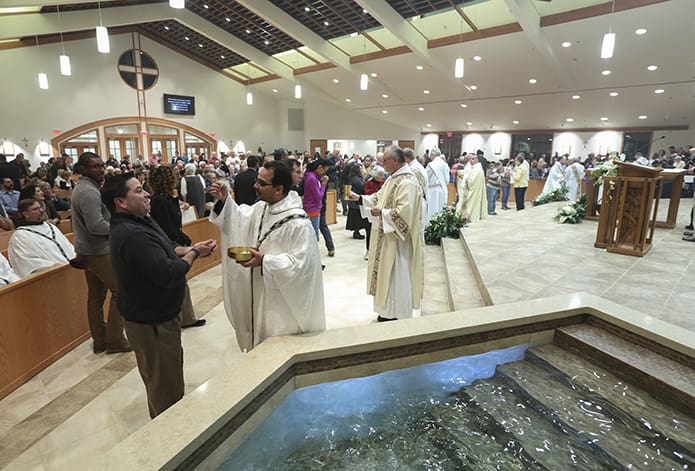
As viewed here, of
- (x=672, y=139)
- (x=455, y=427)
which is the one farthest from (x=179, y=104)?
(x=672, y=139)

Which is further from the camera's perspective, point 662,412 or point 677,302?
point 677,302

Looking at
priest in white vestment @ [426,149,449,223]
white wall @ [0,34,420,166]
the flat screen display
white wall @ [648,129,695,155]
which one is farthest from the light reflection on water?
the flat screen display

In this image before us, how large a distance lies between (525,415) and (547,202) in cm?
883

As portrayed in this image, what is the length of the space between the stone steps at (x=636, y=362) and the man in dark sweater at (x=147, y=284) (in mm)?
2264

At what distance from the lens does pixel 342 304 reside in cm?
412

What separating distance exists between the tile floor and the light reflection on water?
0.47 meters

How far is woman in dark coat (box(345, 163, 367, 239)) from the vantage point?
20.3 feet

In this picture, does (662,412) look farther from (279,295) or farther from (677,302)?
(279,295)

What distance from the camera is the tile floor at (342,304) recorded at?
2.27 m

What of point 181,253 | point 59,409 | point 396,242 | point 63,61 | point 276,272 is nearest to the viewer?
point 276,272

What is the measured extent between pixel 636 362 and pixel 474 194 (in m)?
5.98

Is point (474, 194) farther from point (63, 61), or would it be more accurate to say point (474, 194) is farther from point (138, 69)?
point (138, 69)

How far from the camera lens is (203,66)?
1694 cm

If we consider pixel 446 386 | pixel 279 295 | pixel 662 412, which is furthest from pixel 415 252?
pixel 662 412
